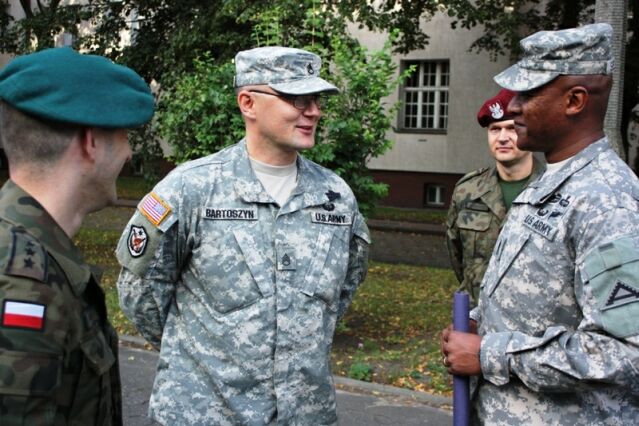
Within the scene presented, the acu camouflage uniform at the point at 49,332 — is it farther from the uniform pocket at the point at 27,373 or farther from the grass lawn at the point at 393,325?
the grass lawn at the point at 393,325

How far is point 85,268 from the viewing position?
5.84ft

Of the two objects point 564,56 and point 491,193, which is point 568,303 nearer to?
point 564,56

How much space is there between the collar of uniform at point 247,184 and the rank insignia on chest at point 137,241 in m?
0.40

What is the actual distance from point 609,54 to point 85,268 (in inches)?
69.4

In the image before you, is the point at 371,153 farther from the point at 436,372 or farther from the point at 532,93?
the point at 532,93

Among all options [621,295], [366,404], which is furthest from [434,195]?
[621,295]

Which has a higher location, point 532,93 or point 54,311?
point 532,93

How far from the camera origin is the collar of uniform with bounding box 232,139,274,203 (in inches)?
126

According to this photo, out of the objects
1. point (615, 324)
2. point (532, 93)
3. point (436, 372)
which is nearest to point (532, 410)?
point (615, 324)

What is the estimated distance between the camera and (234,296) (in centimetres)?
305

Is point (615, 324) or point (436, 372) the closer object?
point (615, 324)

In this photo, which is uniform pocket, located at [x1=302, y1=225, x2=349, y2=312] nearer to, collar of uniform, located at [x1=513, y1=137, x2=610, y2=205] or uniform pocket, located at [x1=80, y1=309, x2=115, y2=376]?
collar of uniform, located at [x1=513, y1=137, x2=610, y2=205]

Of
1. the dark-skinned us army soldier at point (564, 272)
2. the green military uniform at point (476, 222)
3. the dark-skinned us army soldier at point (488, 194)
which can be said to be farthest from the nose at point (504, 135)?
Result: the dark-skinned us army soldier at point (564, 272)

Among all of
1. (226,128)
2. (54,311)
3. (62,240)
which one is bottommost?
(54,311)
